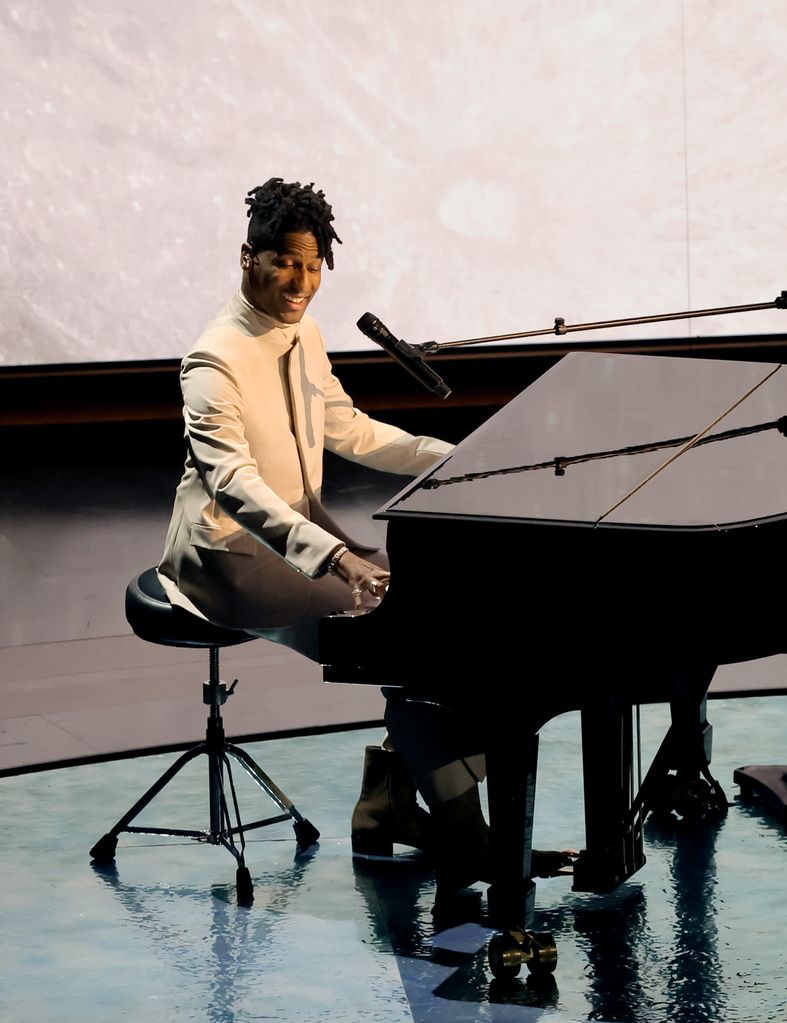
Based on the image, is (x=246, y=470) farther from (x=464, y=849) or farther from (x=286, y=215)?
(x=464, y=849)

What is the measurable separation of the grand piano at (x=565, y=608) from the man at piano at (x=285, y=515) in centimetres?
16

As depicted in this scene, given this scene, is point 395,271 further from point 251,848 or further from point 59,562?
point 251,848

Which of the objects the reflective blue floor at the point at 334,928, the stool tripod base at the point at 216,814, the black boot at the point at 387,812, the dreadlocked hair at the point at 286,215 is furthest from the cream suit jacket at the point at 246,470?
the reflective blue floor at the point at 334,928

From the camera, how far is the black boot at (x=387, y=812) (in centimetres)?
354

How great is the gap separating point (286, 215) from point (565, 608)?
3.29 feet

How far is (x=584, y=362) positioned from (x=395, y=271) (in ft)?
7.29

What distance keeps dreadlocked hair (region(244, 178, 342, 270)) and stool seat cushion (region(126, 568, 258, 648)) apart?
71cm

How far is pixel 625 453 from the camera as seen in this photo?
10.6 ft

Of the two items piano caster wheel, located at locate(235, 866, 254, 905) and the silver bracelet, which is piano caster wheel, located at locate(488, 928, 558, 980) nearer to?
piano caster wheel, located at locate(235, 866, 254, 905)

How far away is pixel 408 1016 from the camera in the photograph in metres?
2.78

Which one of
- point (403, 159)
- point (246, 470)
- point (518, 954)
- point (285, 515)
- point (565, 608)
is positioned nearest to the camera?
point (565, 608)

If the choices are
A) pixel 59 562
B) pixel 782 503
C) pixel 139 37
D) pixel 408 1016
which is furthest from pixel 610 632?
pixel 139 37

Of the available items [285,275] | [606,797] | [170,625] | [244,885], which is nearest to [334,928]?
[244,885]

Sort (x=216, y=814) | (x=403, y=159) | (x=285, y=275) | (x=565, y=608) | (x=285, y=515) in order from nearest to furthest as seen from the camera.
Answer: (x=565, y=608) → (x=285, y=515) → (x=285, y=275) → (x=216, y=814) → (x=403, y=159)
